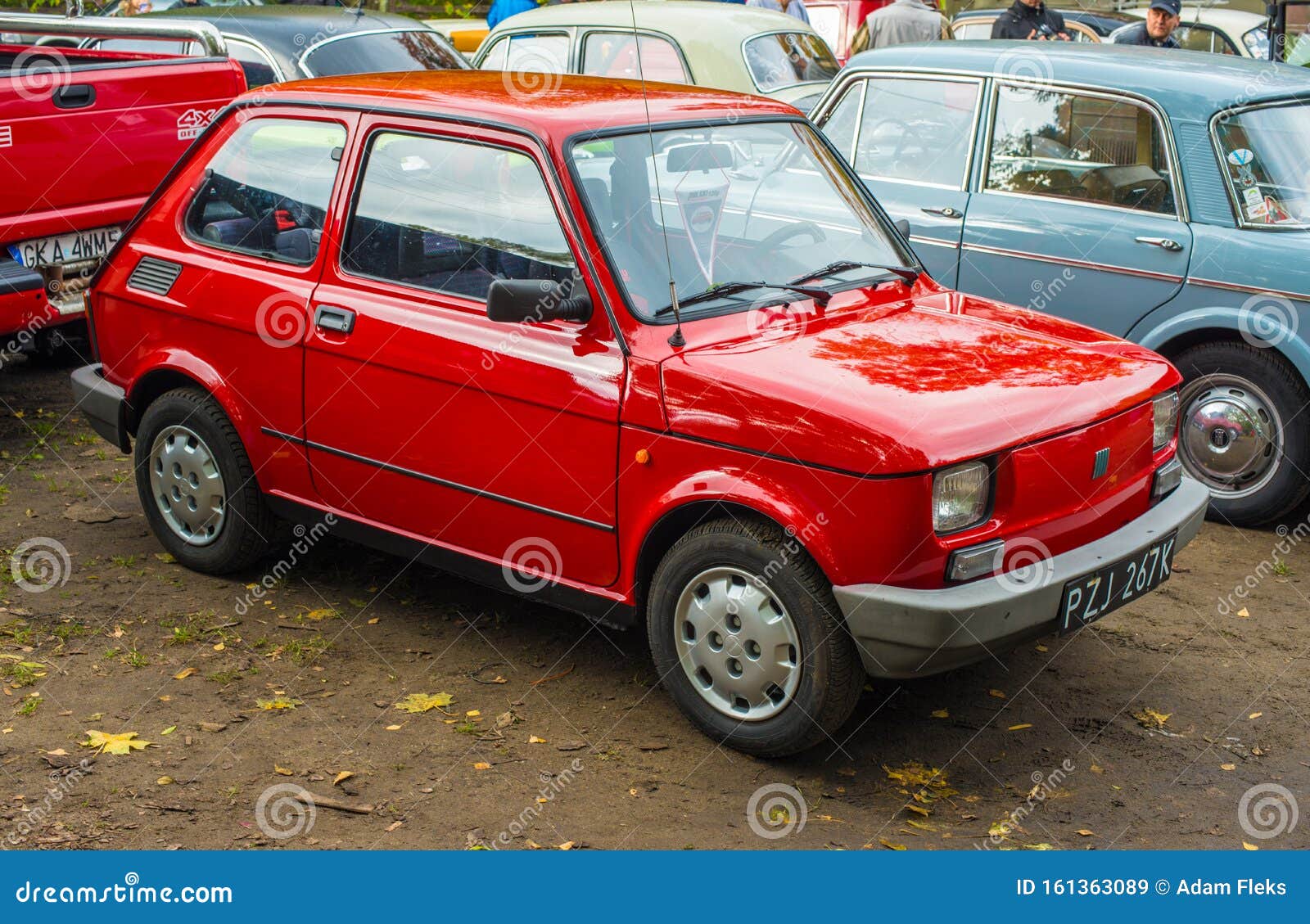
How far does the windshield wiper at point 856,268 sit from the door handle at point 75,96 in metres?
4.16

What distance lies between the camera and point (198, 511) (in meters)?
5.57

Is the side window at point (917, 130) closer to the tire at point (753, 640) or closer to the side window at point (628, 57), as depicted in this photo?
the side window at point (628, 57)

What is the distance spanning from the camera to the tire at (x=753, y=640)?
157 inches

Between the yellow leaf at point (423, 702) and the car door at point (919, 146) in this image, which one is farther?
the car door at point (919, 146)

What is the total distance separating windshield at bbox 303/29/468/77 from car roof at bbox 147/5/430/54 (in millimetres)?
111

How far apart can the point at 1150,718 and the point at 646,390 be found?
2.01 m

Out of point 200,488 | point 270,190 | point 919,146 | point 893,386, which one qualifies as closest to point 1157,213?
point 919,146

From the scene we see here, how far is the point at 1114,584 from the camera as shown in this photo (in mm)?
4250

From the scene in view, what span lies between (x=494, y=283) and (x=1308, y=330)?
147 inches

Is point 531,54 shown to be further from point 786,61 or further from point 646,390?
point 646,390

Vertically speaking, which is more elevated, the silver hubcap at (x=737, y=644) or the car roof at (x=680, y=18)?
the car roof at (x=680, y=18)

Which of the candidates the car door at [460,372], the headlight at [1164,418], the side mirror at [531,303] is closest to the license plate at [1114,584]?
the headlight at [1164,418]

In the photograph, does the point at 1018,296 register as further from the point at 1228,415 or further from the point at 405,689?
the point at 405,689

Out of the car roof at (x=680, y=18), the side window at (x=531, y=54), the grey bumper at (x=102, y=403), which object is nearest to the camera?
the grey bumper at (x=102, y=403)
